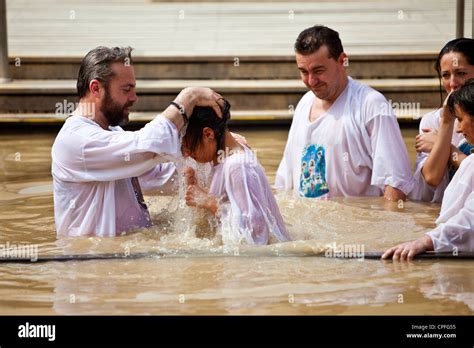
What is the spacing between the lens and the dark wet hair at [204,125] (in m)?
5.71

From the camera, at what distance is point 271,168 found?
29.5 ft

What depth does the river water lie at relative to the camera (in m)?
5.13

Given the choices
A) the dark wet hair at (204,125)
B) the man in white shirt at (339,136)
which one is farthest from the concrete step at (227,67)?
the dark wet hair at (204,125)

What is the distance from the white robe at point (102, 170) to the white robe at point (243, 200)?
31 cm

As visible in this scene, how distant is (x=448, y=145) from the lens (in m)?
6.96

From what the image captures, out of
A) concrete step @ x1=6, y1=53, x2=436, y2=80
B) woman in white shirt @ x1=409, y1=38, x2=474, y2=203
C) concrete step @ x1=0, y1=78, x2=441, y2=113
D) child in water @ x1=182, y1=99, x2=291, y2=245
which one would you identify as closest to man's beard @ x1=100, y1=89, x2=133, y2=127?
child in water @ x1=182, y1=99, x2=291, y2=245

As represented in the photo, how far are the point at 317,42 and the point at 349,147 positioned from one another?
748mm

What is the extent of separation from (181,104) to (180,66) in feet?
19.2

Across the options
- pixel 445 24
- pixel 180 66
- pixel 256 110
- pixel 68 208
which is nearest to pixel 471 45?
pixel 68 208

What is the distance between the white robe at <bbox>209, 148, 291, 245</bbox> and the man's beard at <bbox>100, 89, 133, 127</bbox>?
27.9 inches

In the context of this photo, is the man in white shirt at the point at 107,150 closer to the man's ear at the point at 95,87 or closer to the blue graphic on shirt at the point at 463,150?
the man's ear at the point at 95,87

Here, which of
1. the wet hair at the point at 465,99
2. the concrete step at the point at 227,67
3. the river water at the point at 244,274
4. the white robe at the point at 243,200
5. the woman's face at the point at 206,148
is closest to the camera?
the river water at the point at 244,274

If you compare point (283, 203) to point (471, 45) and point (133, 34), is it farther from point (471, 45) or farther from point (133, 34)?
point (133, 34)

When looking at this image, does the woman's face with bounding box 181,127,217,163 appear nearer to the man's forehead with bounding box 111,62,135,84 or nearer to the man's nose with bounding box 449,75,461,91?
the man's forehead with bounding box 111,62,135,84
